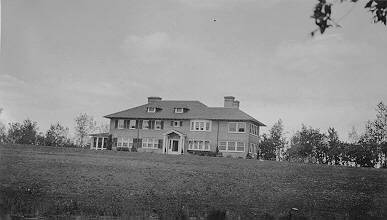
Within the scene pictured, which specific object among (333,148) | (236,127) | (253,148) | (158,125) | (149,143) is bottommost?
(333,148)

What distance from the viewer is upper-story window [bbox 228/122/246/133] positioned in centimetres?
3094

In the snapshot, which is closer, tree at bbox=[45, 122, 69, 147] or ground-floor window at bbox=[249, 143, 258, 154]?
tree at bbox=[45, 122, 69, 147]

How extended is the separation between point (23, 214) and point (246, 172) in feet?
30.7

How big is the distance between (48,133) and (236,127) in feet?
40.4

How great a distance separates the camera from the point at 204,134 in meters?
31.9

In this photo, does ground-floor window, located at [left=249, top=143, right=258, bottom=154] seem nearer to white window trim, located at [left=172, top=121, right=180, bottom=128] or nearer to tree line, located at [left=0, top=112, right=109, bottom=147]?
white window trim, located at [left=172, top=121, right=180, bottom=128]

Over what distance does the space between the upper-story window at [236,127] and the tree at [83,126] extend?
10.7 meters

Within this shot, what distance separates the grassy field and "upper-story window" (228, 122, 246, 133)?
1273cm

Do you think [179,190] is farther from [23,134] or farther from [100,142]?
[100,142]

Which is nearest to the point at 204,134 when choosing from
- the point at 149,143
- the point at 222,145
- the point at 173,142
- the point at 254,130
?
the point at 222,145

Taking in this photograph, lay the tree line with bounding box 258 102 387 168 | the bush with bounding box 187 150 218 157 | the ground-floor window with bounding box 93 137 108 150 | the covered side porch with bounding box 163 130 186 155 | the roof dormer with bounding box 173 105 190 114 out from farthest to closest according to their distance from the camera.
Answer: the ground-floor window with bounding box 93 137 108 150
the roof dormer with bounding box 173 105 190 114
the covered side porch with bounding box 163 130 186 155
the bush with bounding box 187 150 218 157
the tree line with bounding box 258 102 387 168

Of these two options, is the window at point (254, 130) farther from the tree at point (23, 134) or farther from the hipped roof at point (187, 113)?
the tree at point (23, 134)

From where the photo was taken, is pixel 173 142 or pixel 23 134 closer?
pixel 23 134

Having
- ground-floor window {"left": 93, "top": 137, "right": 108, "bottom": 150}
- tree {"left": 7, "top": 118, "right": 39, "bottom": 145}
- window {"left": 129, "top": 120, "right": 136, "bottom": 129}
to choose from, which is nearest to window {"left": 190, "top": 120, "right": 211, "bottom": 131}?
window {"left": 129, "top": 120, "right": 136, "bottom": 129}
